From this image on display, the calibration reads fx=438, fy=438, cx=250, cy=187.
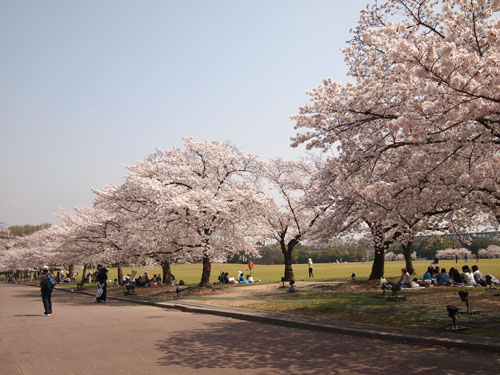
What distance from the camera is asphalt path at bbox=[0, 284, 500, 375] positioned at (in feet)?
24.3

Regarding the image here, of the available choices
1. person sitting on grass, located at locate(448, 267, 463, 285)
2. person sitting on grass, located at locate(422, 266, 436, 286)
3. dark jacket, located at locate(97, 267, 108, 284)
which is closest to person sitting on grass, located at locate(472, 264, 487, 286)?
person sitting on grass, located at locate(448, 267, 463, 285)

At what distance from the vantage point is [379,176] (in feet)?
52.8

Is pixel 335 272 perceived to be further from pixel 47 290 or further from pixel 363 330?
pixel 363 330

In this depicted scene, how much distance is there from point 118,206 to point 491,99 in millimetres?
25136

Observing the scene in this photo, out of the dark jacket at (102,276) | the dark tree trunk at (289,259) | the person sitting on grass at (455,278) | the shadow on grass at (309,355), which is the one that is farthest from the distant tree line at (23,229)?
the shadow on grass at (309,355)

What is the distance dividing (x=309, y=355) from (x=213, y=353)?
1.92 m

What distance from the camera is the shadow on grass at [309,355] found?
7293 mm

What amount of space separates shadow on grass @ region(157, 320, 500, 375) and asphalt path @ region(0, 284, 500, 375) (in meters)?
0.01

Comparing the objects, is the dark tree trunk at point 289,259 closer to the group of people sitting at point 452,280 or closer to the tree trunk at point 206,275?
the tree trunk at point 206,275

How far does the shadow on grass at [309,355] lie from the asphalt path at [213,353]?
0.05 ft

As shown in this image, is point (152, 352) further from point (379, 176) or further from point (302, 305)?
point (379, 176)

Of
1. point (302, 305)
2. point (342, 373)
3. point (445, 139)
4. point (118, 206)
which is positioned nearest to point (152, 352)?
point (342, 373)

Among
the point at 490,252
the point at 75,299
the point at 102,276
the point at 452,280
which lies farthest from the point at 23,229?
the point at 452,280

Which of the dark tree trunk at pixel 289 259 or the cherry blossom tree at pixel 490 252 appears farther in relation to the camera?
the cherry blossom tree at pixel 490 252
